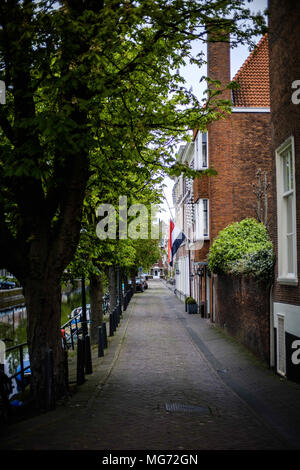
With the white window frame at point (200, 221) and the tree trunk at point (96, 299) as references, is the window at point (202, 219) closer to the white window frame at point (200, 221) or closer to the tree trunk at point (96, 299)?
the white window frame at point (200, 221)

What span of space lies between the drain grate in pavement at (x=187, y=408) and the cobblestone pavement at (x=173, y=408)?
0.7 inches

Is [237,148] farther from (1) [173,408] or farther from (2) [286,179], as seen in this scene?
(1) [173,408]

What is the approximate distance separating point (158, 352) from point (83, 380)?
5.30 metres

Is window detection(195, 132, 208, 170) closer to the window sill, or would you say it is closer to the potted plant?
the potted plant

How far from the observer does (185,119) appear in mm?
11133

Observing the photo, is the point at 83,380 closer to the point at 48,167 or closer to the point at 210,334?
the point at 48,167

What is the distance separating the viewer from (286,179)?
12.0 metres

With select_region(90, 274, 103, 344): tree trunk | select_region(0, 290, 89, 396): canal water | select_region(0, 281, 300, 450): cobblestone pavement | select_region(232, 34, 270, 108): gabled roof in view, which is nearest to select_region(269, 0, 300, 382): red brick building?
select_region(0, 281, 300, 450): cobblestone pavement

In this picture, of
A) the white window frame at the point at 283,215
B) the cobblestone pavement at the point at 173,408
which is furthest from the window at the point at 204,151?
the white window frame at the point at 283,215

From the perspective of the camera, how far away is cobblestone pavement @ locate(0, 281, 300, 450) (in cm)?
671

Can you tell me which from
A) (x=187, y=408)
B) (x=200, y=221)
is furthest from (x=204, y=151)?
(x=187, y=408)

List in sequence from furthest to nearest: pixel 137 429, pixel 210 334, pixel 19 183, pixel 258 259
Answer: pixel 210 334 < pixel 258 259 < pixel 19 183 < pixel 137 429

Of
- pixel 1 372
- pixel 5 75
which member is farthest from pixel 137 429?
pixel 5 75

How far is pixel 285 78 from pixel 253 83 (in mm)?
15603
